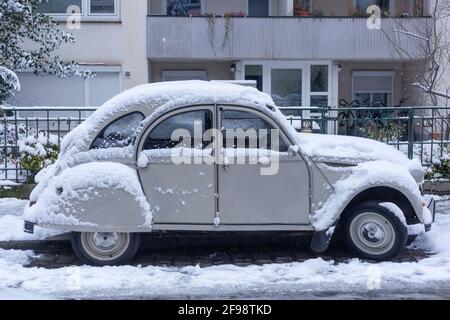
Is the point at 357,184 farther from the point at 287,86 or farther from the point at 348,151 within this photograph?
the point at 287,86

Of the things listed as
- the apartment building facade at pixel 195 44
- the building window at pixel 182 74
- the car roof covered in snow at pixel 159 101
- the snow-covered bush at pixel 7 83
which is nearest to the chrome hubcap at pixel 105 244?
the car roof covered in snow at pixel 159 101

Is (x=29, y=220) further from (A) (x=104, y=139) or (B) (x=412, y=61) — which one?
(B) (x=412, y=61)

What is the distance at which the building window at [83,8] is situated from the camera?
2010cm

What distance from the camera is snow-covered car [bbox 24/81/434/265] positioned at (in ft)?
24.7

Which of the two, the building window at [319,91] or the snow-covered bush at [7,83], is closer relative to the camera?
the snow-covered bush at [7,83]

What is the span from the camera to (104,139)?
7.82 metres

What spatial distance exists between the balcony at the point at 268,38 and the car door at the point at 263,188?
12989mm

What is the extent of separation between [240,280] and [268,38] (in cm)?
1411

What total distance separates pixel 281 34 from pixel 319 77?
6.17ft

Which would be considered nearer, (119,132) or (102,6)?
(119,132)

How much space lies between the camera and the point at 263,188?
7637mm

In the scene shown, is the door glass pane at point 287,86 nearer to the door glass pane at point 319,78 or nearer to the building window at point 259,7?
the door glass pane at point 319,78

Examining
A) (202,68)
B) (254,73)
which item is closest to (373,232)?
(254,73)

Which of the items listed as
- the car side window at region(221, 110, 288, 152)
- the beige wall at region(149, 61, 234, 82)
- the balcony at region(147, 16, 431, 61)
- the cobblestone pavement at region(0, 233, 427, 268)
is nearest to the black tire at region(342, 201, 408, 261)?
the cobblestone pavement at region(0, 233, 427, 268)
